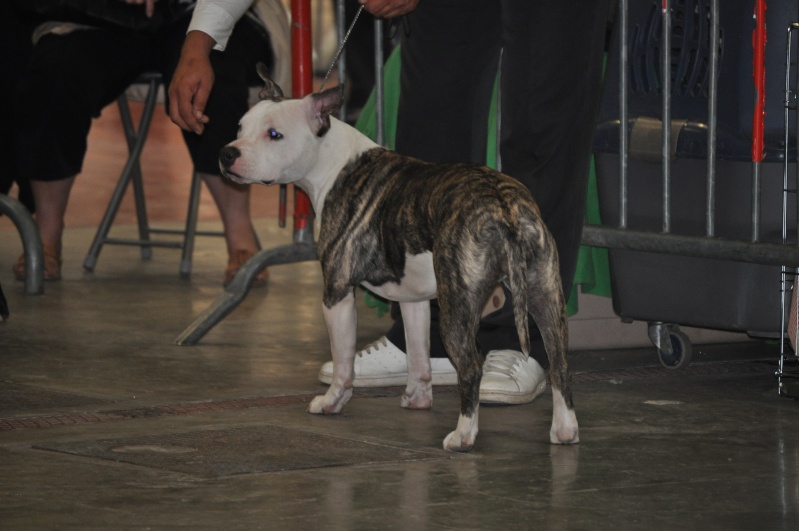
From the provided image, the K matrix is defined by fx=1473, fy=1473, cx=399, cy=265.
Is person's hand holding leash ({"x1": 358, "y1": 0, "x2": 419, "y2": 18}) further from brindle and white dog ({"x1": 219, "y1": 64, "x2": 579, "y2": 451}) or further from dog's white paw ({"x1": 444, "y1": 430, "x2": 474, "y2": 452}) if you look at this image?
dog's white paw ({"x1": 444, "y1": 430, "x2": 474, "y2": 452})

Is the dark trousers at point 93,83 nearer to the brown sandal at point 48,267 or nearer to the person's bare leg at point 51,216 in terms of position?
the person's bare leg at point 51,216

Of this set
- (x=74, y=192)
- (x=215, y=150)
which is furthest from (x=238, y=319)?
(x=74, y=192)

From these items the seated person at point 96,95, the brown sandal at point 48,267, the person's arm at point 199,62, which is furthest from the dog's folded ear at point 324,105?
the brown sandal at point 48,267

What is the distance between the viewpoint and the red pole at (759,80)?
155 inches

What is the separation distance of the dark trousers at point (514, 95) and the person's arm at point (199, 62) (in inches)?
19.9

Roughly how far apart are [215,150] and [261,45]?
0.51 metres

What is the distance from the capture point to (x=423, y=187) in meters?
3.40

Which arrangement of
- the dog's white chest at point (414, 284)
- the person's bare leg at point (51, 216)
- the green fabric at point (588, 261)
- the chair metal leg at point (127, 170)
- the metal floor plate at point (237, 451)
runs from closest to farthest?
the metal floor plate at point (237, 451), the dog's white chest at point (414, 284), the green fabric at point (588, 261), the person's bare leg at point (51, 216), the chair metal leg at point (127, 170)

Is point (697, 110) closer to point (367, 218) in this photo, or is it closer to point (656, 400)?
point (656, 400)

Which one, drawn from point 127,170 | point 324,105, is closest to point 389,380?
point 324,105

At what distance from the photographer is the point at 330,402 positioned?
362 cm

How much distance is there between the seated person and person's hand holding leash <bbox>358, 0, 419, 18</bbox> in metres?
2.20

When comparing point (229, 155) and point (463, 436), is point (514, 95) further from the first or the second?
point (463, 436)

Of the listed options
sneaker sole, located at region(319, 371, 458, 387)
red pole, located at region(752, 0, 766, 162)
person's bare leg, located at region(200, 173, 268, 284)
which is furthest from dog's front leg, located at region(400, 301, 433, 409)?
person's bare leg, located at region(200, 173, 268, 284)
